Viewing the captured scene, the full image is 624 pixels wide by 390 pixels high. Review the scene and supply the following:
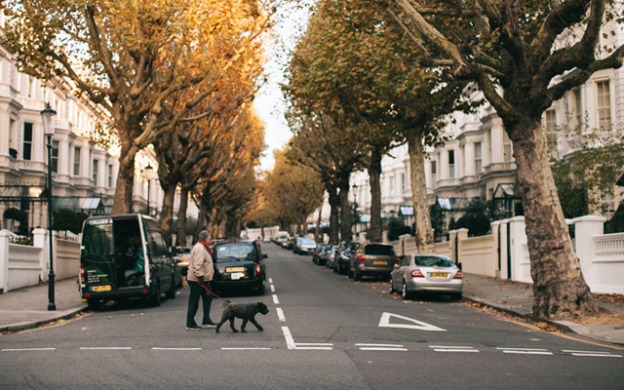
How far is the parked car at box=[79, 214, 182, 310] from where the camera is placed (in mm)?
15727

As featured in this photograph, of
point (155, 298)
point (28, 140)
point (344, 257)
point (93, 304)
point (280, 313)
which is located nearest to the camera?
point (280, 313)

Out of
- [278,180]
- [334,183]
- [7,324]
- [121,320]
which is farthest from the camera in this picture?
[278,180]

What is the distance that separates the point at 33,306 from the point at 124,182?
6585 millimetres

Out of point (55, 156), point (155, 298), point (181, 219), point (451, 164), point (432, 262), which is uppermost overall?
point (55, 156)

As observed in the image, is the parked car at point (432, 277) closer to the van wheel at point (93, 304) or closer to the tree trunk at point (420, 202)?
the tree trunk at point (420, 202)

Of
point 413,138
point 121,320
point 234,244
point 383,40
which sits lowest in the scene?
point 121,320

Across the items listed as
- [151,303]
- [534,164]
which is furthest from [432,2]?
[151,303]

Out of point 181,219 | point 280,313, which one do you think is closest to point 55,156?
point 181,219

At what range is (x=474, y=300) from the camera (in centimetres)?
1745

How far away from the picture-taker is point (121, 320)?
13461 mm

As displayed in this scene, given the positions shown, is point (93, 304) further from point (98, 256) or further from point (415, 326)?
point (415, 326)

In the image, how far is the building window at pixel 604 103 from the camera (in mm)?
29531

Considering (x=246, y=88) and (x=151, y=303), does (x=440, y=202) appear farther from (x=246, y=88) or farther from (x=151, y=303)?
(x=151, y=303)

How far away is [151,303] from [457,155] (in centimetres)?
3925
